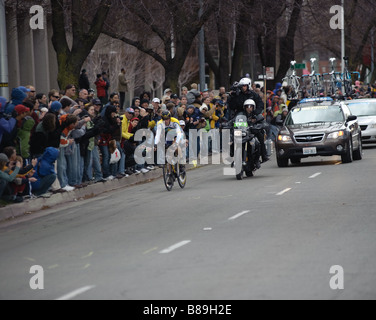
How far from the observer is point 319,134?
26.0 metres

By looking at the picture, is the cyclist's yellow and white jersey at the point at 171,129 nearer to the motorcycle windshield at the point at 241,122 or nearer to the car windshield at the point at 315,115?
the motorcycle windshield at the point at 241,122

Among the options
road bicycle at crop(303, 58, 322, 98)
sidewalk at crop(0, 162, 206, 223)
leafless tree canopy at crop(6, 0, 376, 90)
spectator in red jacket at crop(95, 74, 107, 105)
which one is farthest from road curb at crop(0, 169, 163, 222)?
road bicycle at crop(303, 58, 322, 98)

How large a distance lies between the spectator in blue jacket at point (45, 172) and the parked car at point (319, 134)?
9.05 meters

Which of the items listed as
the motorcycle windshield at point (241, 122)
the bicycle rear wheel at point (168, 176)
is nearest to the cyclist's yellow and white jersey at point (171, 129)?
the bicycle rear wheel at point (168, 176)

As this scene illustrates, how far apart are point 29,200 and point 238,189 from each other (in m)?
4.50

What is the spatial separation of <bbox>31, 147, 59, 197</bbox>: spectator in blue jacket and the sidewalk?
0.23m

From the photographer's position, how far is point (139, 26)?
4091cm

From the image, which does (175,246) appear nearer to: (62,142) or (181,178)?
(62,142)

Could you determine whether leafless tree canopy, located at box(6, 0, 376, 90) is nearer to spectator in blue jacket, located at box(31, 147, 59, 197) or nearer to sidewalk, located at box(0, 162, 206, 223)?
sidewalk, located at box(0, 162, 206, 223)

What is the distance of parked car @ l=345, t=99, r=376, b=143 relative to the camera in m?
33.0

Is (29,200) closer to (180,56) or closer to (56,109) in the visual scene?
(56,109)

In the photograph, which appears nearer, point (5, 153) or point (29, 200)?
point (5, 153)

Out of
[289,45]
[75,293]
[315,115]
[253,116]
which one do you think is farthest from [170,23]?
[75,293]
